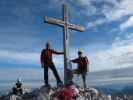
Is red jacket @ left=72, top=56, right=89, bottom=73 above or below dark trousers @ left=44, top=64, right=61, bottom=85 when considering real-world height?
above

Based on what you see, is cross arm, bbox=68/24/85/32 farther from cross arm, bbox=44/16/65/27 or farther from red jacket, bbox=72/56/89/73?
red jacket, bbox=72/56/89/73

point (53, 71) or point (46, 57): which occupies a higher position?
point (46, 57)

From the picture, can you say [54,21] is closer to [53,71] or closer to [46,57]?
[46,57]

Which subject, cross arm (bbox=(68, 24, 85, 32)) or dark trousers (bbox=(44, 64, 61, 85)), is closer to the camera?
dark trousers (bbox=(44, 64, 61, 85))

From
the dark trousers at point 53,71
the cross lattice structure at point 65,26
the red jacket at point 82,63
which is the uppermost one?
the cross lattice structure at point 65,26

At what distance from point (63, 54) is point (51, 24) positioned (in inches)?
97.3

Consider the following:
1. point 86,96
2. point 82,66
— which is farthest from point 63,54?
point 86,96

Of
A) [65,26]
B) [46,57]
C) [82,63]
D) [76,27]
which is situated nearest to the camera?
[46,57]

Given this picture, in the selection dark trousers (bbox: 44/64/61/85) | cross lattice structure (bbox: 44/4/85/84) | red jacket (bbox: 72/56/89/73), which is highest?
cross lattice structure (bbox: 44/4/85/84)

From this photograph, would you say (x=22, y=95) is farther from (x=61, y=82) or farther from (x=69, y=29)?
(x=69, y=29)

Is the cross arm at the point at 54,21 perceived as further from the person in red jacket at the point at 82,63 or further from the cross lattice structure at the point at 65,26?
the person in red jacket at the point at 82,63

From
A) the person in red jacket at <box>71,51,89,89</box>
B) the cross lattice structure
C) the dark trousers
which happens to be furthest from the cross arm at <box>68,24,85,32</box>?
the dark trousers

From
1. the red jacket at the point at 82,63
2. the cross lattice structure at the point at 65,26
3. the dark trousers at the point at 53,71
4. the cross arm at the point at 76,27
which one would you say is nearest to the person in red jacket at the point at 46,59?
the dark trousers at the point at 53,71

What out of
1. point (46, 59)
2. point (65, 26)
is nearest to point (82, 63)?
point (46, 59)
